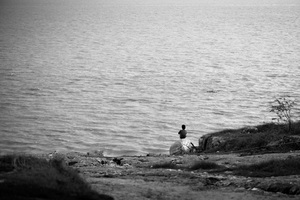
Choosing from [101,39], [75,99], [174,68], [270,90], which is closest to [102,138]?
[75,99]

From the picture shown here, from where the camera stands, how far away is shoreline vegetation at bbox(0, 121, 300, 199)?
1522 cm

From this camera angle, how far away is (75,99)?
196ft

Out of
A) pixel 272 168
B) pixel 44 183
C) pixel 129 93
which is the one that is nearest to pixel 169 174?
pixel 272 168

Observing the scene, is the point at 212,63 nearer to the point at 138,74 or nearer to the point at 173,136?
the point at 138,74

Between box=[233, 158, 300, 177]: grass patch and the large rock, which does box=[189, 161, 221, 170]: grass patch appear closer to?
box=[233, 158, 300, 177]: grass patch

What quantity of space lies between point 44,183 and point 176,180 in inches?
229

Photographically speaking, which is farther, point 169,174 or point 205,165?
point 205,165

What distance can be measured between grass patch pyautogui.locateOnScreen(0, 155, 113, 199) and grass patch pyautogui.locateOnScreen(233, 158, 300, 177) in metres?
6.63

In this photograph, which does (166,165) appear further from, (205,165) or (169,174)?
(169,174)

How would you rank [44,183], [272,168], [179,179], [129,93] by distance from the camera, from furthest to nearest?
[129,93], [272,168], [179,179], [44,183]

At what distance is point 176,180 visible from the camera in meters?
19.8

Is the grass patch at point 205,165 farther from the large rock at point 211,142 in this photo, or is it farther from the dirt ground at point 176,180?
the large rock at point 211,142

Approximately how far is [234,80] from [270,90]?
325 inches

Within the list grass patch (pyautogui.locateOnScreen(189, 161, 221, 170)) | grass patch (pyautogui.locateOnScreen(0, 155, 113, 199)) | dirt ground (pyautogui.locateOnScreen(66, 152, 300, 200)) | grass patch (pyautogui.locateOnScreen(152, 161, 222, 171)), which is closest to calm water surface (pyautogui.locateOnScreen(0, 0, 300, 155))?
dirt ground (pyautogui.locateOnScreen(66, 152, 300, 200))
